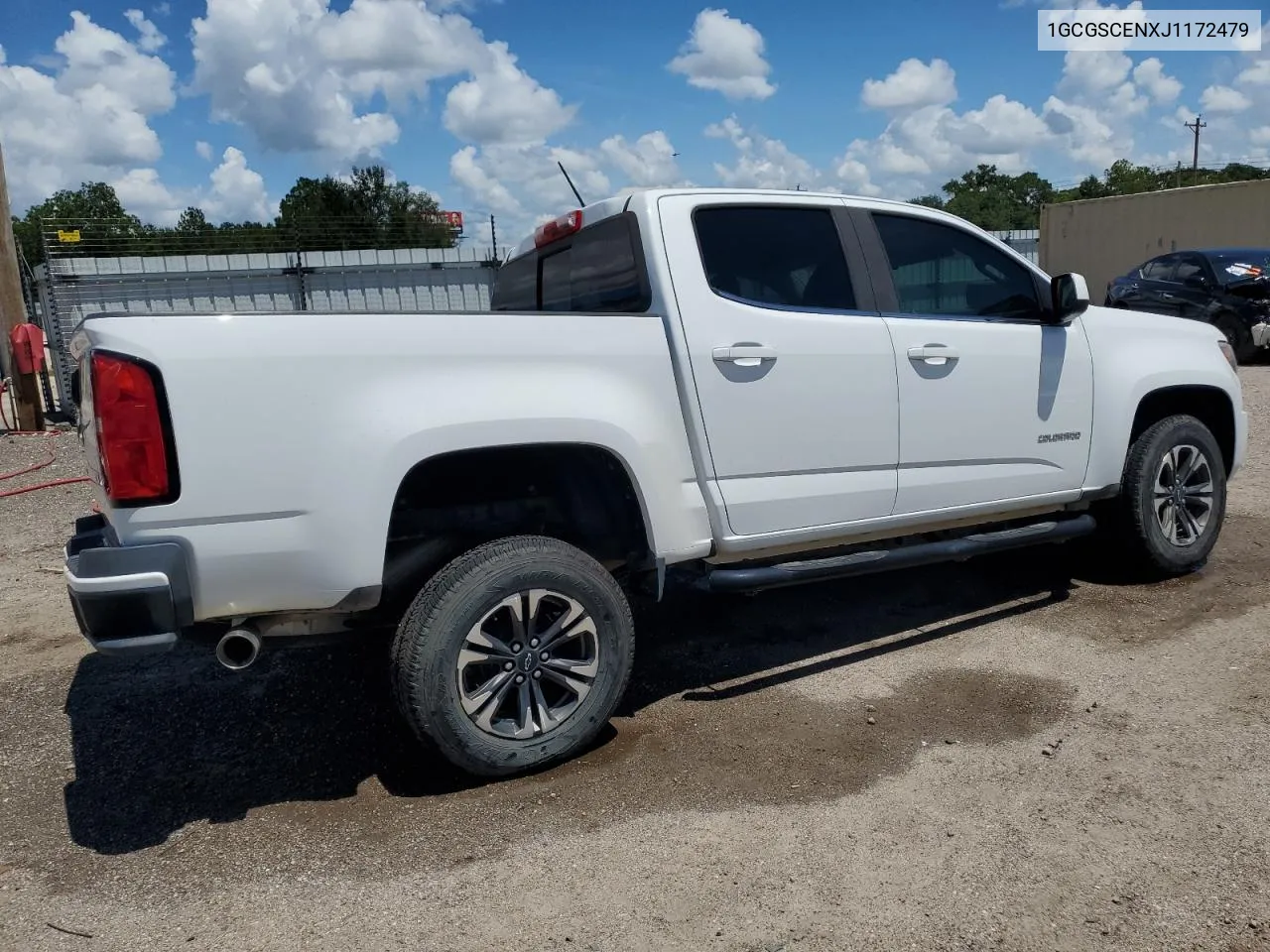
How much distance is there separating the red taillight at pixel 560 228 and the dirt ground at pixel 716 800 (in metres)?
1.93

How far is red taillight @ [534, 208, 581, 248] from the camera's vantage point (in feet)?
13.7

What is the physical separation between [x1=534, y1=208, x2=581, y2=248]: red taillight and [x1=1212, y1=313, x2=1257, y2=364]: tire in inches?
499

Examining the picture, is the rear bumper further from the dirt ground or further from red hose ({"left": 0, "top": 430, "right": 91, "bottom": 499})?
red hose ({"left": 0, "top": 430, "right": 91, "bottom": 499})

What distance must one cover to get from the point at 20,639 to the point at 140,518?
9.09 feet

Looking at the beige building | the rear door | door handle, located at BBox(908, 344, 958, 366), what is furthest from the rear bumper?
the beige building

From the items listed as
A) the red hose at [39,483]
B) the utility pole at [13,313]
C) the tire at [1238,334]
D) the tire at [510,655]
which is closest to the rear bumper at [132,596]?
the tire at [510,655]

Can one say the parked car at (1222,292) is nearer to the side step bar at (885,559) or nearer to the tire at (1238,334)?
the tire at (1238,334)

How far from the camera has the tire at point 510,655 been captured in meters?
3.12

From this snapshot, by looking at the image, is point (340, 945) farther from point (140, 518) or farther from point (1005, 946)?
point (1005, 946)

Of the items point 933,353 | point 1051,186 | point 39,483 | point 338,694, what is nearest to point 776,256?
point 933,353

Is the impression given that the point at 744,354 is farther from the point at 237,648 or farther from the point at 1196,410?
the point at 1196,410

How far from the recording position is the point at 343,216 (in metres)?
21.7

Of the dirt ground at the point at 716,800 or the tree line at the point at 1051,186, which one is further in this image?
the tree line at the point at 1051,186

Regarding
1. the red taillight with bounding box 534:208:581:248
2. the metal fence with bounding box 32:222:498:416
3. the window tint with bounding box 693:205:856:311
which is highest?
the metal fence with bounding box 32:222:498:416
